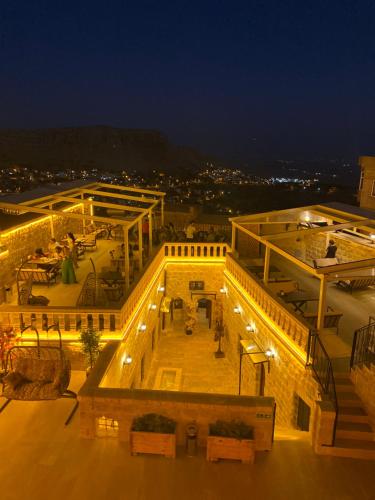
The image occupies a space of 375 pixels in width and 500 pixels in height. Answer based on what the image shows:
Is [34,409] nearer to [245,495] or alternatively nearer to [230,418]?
[230,418]

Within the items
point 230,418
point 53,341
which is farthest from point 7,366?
point 230,418

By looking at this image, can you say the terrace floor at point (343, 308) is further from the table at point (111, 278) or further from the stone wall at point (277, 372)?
the table at point (111, 278)

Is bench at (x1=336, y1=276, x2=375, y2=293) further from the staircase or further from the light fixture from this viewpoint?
the light fixture

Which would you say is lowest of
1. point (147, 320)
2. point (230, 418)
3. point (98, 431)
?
point (147, 320)

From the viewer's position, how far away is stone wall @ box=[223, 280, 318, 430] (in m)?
8.08

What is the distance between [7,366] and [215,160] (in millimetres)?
152313

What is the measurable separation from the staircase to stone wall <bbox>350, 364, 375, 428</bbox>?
82 millimetres

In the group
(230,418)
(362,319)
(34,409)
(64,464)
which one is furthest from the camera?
(362,319)

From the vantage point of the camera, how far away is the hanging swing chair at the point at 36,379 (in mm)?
6672

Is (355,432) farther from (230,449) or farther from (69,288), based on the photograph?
(69,288)

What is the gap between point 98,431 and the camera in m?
6.48

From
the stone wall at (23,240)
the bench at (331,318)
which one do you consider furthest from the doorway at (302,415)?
the stone wall at (23,240)

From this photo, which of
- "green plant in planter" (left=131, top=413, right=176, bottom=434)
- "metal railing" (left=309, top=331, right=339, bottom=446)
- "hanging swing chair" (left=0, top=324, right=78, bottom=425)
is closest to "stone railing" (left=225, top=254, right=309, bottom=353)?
"metal railing" (left=309, top=331, right=339, bottom=446)

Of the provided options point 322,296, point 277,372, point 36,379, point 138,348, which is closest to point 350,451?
point 322,296
